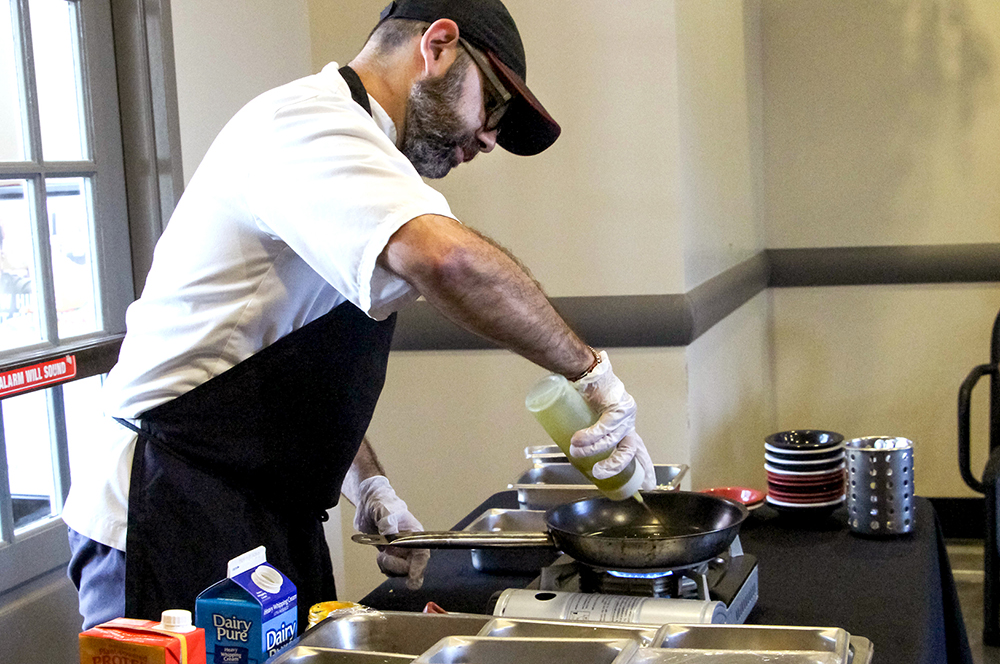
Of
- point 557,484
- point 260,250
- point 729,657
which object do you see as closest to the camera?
point 729,657

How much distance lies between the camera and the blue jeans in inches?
55.1

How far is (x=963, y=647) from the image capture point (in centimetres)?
171

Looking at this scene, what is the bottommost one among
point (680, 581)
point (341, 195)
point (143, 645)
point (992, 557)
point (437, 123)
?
point (992, 557)

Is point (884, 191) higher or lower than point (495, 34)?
lower

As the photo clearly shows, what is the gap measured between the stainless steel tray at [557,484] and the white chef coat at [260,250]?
59 cm

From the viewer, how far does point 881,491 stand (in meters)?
1.70

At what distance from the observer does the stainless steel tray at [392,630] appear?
3.53ft

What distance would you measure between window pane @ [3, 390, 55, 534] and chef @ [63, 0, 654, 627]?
65 centimetres

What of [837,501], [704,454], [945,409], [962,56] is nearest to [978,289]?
[945,409]

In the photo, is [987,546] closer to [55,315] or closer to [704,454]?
[704,454]

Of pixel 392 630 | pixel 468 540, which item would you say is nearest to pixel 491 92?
pixel 468 540

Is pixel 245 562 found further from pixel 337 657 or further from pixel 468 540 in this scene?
pixel 468 540

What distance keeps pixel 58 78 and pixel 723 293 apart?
1.87m

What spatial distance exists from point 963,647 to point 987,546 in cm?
130
